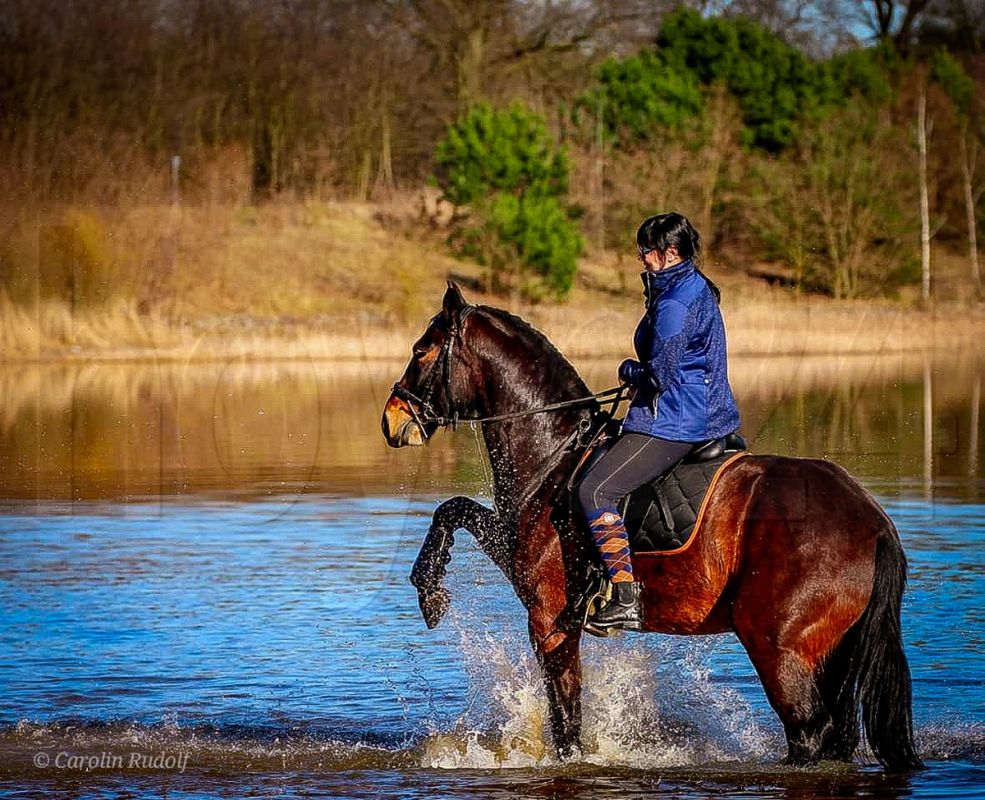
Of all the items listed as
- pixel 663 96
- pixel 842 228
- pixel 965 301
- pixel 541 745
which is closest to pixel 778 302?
pixel 842 228

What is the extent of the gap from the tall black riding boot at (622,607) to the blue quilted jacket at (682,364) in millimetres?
676

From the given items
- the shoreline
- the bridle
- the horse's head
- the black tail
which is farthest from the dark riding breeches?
the shoreline

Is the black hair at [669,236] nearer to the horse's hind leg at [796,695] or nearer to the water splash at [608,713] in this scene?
the horse's hind leg at [796,695]

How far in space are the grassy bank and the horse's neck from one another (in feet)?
74.6

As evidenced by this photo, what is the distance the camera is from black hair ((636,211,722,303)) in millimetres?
6676

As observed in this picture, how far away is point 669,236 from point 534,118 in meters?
35.3

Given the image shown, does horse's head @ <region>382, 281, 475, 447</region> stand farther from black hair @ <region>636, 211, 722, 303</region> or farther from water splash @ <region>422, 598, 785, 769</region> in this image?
water splash @ <region>422, 598, 785, 769</region>

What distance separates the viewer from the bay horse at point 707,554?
6.34 metres

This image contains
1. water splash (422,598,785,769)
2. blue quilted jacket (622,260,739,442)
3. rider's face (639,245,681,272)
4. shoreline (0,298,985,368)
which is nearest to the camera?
blue quilted jacket (622,260,739,442)

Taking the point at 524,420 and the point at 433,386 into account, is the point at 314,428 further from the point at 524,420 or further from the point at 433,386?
the point at 524,420

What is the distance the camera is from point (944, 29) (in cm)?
6281

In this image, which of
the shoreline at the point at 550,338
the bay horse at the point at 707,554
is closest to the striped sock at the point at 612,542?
the bay horse at the point at 707,554

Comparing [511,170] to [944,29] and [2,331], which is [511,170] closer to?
[2,331]

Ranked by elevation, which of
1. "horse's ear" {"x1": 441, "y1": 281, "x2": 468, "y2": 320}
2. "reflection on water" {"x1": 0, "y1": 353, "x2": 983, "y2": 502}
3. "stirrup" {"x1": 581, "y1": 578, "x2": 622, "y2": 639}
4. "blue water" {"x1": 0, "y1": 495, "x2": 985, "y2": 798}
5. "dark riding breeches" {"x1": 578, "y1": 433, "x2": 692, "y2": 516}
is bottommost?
"blue water" {"x1": 0, "y1": 495, "x2": 985, "y2": 798}
